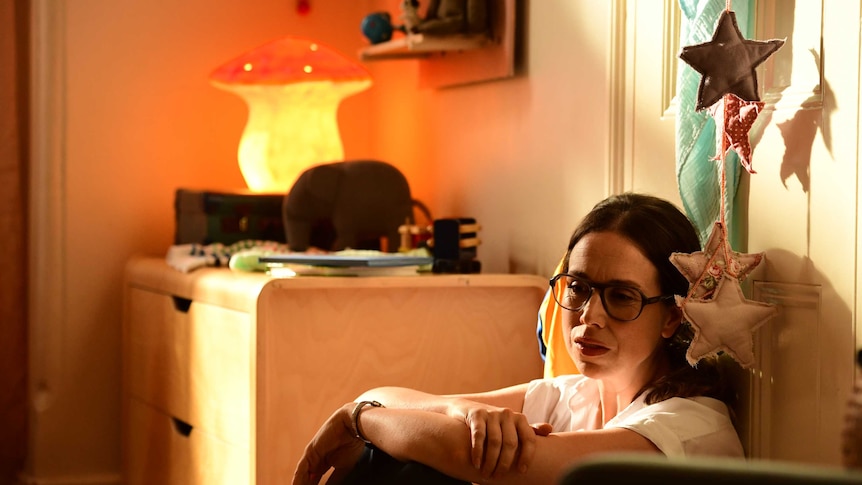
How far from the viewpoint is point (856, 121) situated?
3.92ft

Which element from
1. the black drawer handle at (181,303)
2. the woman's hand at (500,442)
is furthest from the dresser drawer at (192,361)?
the woman's hand at (500,442)

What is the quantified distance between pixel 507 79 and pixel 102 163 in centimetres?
112

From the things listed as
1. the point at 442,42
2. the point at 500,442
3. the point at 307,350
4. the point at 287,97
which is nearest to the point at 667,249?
the point at 500,442

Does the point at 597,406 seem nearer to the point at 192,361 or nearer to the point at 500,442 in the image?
the point at 500,442

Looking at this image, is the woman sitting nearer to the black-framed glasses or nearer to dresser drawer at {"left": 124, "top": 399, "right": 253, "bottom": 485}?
the black-framed glasses

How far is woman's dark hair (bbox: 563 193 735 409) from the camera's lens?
1.35 metres

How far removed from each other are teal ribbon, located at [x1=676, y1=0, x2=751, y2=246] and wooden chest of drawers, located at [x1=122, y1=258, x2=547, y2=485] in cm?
57

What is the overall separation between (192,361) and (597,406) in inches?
38.3

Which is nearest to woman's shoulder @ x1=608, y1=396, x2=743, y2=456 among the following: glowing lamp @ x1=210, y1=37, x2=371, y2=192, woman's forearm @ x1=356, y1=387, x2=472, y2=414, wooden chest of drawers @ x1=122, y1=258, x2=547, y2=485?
woman's forearm @ x1=356, y1=387, x2=472, y2=414

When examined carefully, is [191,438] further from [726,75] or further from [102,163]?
[726,75]

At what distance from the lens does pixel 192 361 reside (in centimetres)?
212

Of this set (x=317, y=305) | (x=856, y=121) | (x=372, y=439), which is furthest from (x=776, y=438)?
(x=317, y=305)

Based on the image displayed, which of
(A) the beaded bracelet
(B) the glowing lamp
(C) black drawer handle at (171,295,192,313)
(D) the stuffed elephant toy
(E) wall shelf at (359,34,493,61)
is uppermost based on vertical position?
(E) wall shelf at (359,34,493,61)

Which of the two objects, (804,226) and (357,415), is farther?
(357,415)
